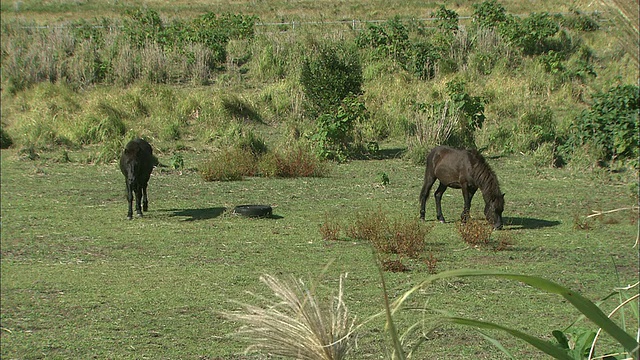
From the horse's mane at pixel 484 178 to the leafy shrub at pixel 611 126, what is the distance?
628 cm

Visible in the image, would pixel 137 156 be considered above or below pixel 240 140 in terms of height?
below

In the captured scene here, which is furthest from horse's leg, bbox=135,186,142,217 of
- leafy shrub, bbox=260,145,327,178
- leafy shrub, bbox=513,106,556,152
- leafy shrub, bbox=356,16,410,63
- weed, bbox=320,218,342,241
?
leafy shrub, bbox=356,16,410,63

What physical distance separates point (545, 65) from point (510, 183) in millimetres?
12467

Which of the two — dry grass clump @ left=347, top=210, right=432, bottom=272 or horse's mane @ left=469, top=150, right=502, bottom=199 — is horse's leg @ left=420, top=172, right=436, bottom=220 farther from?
dry grass clump @ left=347, top=210, right=432, bottom=272

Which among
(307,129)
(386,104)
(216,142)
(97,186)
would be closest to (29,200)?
(97,186)

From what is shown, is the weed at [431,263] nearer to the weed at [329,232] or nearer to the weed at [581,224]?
the weed at [329,232]

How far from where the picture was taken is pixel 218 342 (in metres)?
7.63

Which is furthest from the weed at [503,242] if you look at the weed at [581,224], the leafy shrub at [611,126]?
the leafy shrub at [611,126]

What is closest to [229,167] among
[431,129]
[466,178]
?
[431,129]

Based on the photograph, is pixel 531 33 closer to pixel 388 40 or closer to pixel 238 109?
pixel 388 40

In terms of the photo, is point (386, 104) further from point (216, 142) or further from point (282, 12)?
point (282, 12)

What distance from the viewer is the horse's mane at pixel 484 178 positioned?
1263 cm

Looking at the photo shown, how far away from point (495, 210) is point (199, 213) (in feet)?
16.8

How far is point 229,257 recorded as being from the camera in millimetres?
11055
